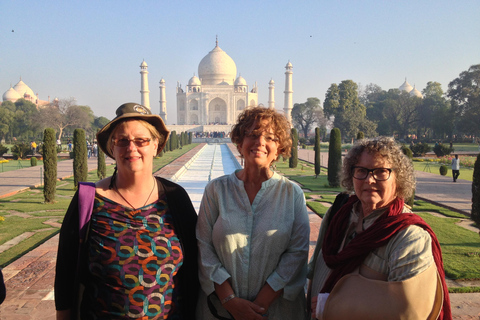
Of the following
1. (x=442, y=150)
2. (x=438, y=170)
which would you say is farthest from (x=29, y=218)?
(x=442, y=150)

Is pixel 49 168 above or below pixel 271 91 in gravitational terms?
below

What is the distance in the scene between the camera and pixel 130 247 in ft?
4.18

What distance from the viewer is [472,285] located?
9.37 ft

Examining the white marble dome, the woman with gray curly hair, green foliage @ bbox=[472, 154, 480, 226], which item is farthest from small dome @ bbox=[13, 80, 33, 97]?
the woman with gray curly hair

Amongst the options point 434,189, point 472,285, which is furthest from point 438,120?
point 472,285

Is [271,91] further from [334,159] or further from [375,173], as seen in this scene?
[375,173]

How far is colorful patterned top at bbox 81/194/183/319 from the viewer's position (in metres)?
1.26

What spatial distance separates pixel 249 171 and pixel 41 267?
2361 mm

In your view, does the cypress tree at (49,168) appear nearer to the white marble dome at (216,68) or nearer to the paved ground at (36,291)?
the paved ground at (36,291)

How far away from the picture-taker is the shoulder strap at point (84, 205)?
1.29 meters

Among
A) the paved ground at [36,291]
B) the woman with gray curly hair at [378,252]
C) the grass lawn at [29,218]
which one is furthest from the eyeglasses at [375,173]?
the grass lawn at [29,218]

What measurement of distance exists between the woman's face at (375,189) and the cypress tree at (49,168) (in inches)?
235

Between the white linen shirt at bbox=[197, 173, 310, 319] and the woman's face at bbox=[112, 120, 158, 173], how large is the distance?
245 millimetres

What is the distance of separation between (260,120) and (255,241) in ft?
1.35
